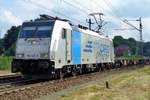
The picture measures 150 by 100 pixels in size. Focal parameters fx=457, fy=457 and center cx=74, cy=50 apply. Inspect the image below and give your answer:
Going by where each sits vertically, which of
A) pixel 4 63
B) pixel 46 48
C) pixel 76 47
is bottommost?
pixel 4 63

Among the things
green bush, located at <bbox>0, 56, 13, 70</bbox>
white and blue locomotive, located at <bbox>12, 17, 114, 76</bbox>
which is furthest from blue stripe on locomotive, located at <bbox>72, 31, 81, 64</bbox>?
green bush, located at <bbox>0, 56, 13, 70</bbox>

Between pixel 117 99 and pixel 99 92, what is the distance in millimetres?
2178

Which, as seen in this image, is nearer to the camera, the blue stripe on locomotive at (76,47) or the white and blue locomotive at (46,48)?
the white and blue locomotive at (46,48)

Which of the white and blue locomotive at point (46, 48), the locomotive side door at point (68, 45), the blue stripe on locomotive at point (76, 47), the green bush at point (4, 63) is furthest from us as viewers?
the green bush at point (4, 63)

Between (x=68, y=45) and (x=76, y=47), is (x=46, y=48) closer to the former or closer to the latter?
(x=68, y=45)

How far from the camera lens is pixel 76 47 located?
29.9 meters

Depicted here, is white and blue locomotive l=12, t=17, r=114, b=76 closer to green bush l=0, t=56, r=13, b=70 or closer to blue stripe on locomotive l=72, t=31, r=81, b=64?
blue stripe on locomotive l=72, t=31, r=81, b=64

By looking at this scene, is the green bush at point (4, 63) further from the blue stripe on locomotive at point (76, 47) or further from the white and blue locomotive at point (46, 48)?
the white and blue locomotive at point (46, 48)

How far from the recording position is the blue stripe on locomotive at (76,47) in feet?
95.5

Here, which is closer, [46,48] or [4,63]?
[46,48]

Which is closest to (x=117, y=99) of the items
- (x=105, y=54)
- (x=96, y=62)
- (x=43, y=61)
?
(x=43, y=61)

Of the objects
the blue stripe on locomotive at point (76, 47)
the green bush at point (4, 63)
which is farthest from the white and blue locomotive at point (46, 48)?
the green bush at point (4, 63)

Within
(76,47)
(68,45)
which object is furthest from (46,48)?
(76,47)

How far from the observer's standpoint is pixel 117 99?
16609mm
